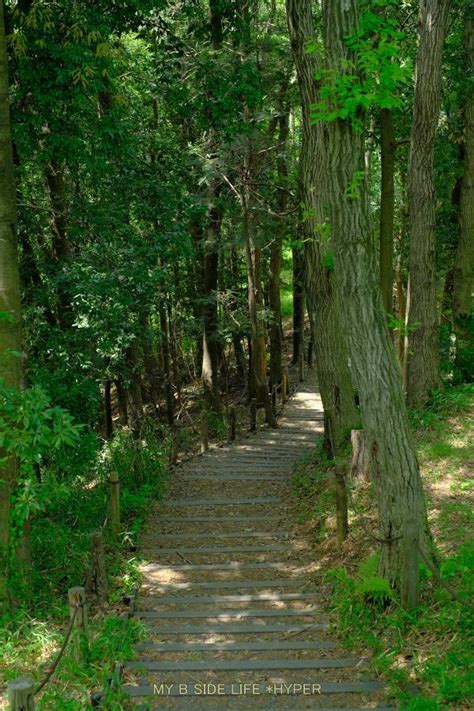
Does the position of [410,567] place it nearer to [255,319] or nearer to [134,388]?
[134,388]

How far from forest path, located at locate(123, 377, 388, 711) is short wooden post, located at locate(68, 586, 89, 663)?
1.38 ft

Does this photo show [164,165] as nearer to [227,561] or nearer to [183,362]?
[227,561]

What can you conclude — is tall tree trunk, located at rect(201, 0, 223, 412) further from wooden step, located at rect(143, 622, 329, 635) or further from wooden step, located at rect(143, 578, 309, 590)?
wooden step, located at rect(143, 622, 329, 635)

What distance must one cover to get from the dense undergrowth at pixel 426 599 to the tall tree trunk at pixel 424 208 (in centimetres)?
159

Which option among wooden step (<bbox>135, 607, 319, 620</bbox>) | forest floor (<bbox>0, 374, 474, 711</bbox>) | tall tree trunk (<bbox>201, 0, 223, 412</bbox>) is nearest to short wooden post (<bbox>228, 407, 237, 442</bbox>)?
tall tree trunk (<bbox>201, 0, 223, 412</bbox>)

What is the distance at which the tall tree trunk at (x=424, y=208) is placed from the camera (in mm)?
9539

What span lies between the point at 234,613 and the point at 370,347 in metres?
3.01

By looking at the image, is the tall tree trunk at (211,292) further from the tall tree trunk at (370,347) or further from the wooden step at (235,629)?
the wooden step at (235,629)

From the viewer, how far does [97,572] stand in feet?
21.2

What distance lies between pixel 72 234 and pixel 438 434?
692 cm

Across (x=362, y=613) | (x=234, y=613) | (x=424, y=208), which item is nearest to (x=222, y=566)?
(x=234, y=613)

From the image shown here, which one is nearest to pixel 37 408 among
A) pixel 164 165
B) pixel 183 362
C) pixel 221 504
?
pixel 221 504

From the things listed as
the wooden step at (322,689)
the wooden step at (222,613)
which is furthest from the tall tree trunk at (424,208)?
the wooden step at (322,689)

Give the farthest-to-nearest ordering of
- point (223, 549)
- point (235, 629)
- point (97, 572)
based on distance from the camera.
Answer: point (223, 549) → point (97, 572) → point (235, 629)
